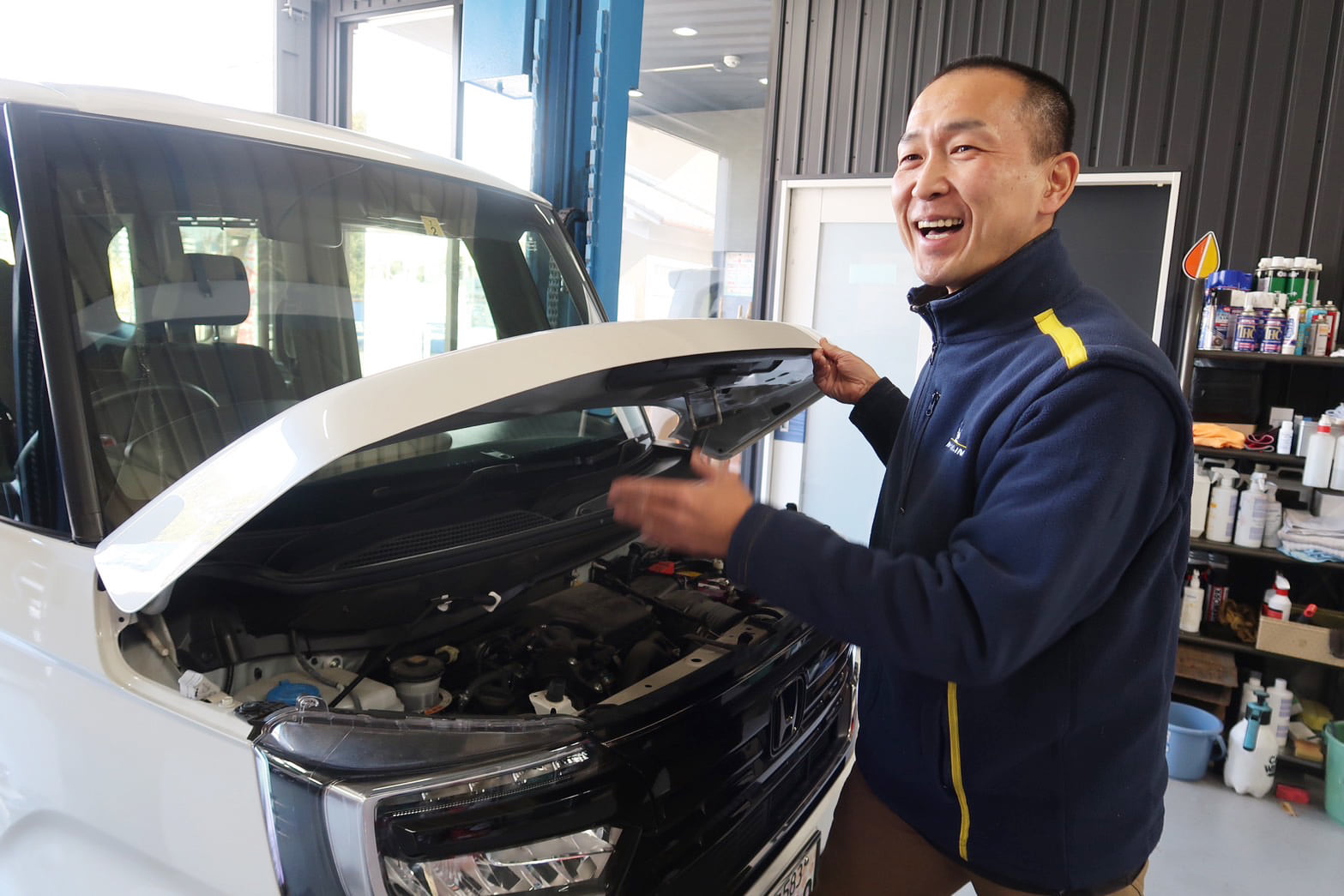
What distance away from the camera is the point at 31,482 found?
1377 mm

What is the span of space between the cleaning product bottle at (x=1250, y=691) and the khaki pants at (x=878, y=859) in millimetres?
2506

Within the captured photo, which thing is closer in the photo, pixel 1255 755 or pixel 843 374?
pixel 843 374

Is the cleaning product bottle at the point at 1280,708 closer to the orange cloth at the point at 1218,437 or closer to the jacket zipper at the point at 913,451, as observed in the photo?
the orange cloth at the point at 1218,437

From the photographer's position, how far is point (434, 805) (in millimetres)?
1001

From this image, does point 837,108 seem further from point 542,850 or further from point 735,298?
point 542,850

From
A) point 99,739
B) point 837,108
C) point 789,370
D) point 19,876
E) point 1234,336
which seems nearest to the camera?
point 99,739

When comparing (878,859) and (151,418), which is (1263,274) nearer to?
(878,859)

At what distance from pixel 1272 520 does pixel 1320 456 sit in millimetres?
324

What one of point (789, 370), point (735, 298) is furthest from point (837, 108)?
point (789, 370)

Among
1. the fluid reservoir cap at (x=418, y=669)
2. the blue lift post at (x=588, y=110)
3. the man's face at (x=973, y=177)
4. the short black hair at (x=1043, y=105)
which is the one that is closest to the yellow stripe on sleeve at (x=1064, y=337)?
the man's face at (x=973, y=177)

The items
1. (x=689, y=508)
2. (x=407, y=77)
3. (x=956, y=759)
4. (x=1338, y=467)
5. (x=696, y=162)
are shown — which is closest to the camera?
(x=689, y=508)

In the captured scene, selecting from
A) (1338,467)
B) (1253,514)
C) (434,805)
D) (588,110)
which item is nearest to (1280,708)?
(1253,514)

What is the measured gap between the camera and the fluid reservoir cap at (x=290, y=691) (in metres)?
1.29

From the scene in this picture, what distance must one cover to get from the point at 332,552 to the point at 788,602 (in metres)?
0.78
